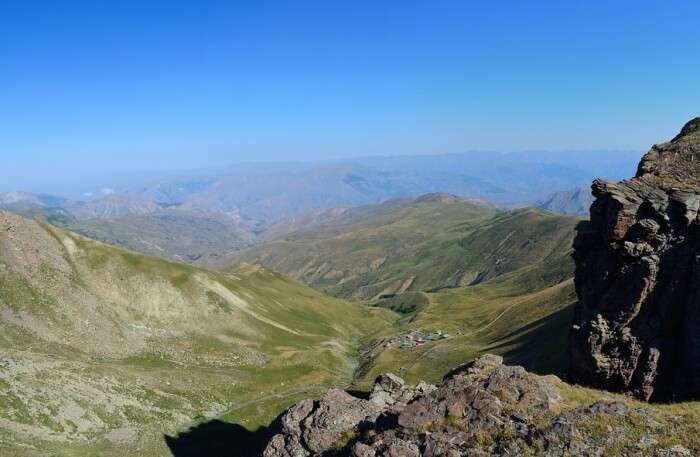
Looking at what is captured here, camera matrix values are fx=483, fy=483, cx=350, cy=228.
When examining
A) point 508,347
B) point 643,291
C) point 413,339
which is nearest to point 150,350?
point 508,347

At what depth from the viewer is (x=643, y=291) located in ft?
134

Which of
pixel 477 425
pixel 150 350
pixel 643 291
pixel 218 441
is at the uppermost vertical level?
pixel 643 291

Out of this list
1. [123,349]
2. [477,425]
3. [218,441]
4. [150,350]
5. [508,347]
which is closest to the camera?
[477,425]

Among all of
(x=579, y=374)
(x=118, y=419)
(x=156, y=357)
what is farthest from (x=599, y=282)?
(x=156, y=357)

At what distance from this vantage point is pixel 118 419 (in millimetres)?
60812

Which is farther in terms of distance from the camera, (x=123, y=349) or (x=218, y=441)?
(x=123, y=349)

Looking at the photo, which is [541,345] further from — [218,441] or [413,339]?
[218,441]

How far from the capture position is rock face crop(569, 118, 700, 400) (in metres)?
38.4

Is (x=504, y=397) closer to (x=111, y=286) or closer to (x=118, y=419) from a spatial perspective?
(x=118, y=419)

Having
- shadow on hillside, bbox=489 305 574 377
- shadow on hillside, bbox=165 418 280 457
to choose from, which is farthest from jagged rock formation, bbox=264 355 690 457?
shadow on hillside, bbox=489 305 574 377

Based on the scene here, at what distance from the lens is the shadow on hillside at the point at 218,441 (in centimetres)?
6025

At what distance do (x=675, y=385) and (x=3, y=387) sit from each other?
66473mm

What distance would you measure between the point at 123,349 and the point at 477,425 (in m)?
81.4

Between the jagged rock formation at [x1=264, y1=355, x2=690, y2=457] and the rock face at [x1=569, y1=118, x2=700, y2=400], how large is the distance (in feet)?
30.9
